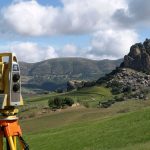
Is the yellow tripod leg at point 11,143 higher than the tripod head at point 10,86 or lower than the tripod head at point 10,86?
lower

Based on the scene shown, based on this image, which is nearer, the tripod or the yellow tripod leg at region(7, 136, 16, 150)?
the yellow tripod leg at region(7, 136, 16, 150)

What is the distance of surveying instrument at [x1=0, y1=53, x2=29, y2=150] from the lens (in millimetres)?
9305

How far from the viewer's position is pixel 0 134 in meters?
9.70

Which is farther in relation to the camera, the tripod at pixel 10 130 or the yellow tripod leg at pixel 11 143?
the tripod at pixel 10 130

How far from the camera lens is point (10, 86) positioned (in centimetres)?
928

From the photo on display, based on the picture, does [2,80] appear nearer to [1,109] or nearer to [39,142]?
[1,109]

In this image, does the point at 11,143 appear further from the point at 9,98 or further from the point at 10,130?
the point at 9,98

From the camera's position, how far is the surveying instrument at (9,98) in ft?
30.5

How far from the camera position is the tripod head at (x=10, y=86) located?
9297 millimetres

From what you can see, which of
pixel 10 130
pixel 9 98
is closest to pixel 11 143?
pixel 10 130

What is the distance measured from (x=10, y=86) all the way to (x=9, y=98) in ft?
0.81

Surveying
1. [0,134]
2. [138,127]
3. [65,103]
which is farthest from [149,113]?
[65,103]

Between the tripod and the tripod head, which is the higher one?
the tripod head

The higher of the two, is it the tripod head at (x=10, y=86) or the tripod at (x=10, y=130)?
the tripod head at (x=10, y=86)
